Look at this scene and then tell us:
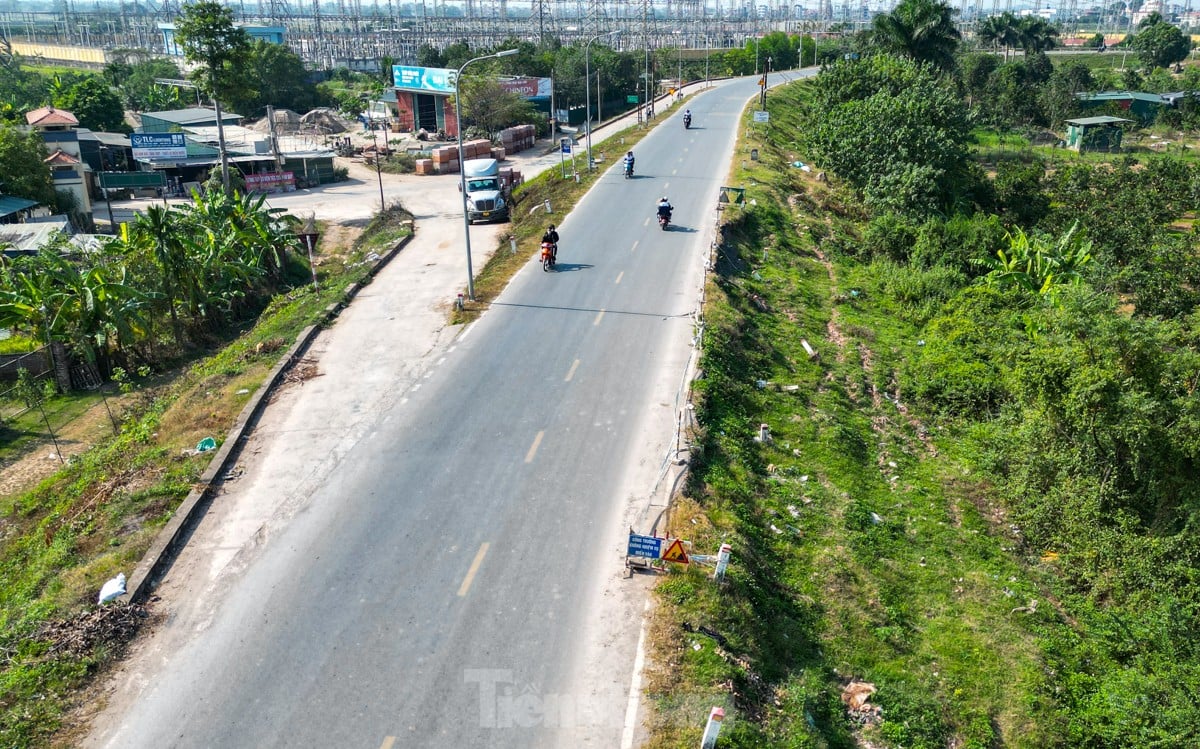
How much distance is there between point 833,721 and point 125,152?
223 ft

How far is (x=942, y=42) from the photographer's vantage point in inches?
2286

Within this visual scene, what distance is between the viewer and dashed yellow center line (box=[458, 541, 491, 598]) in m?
14.4

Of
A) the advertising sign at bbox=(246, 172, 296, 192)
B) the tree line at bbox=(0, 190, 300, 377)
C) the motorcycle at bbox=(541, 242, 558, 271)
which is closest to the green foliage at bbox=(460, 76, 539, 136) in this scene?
the advertising sign at bbox=(246, 172, 296, 192)

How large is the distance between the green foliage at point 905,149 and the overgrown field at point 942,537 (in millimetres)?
12734

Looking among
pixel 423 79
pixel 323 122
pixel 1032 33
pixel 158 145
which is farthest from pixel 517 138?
pixel 1032 33

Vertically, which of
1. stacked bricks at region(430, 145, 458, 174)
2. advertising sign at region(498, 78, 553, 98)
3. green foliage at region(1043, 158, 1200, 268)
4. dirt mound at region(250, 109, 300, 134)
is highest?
advertising sign at region(498, 78, 553, 98)

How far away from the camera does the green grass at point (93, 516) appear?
12.4m

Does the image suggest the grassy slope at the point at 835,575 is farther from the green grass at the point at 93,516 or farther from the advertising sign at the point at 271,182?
the advertising sign at the point at 271,182

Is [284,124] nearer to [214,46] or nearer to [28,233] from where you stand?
[214,46]

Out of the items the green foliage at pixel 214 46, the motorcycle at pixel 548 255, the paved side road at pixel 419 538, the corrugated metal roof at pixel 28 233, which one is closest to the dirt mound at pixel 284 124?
the green foliage at pixel 214 46

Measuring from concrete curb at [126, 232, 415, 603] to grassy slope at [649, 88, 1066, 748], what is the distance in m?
8.52

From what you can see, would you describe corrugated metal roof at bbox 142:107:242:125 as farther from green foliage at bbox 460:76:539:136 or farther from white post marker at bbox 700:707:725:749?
white post marker at bbox 700:707:725:749

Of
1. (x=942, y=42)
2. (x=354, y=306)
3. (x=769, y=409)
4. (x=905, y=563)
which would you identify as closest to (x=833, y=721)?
(x=905, y=563)

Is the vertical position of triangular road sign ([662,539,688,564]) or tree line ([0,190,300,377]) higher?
tree line ([0,190,300,377])
